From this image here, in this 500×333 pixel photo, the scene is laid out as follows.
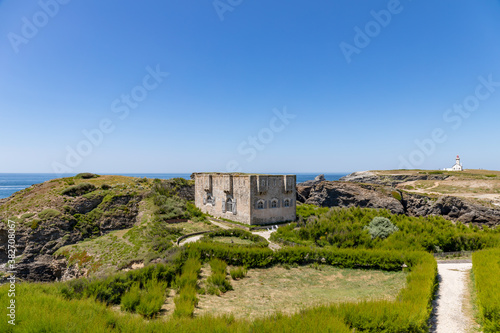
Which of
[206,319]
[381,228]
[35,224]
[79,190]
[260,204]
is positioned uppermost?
[79,190]

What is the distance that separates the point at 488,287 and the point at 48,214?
130ft

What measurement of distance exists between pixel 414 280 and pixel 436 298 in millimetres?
1515

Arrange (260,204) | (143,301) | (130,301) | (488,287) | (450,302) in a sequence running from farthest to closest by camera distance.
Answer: (260,204)
(450,302)
(130,301)
(143,301)
(488,287)

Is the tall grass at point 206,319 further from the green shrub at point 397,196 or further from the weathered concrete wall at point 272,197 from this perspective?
the green shrub at point 397,196

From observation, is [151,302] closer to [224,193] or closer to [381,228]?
[381,228]

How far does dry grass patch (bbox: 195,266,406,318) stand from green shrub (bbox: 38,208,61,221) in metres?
27.0

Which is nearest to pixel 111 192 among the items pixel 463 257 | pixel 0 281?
pixel 0 281

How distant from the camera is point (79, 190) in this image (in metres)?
38.0

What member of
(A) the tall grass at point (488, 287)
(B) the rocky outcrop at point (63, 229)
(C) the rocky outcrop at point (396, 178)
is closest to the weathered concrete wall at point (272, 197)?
(B) the rocky outcrop at point (63, 229)

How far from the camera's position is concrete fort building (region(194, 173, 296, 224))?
31.3m

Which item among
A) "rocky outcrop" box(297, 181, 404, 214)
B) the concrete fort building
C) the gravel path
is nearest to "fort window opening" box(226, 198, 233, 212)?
the concrete fort building

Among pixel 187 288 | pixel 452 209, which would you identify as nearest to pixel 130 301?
pixel 187 288

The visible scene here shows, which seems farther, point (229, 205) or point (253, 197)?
point (229, 205)

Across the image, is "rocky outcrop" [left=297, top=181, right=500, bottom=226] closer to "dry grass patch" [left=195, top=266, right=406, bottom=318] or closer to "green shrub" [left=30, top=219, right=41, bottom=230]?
"dry grass patch" [left=195, top=266, right=406, bottom=318]
